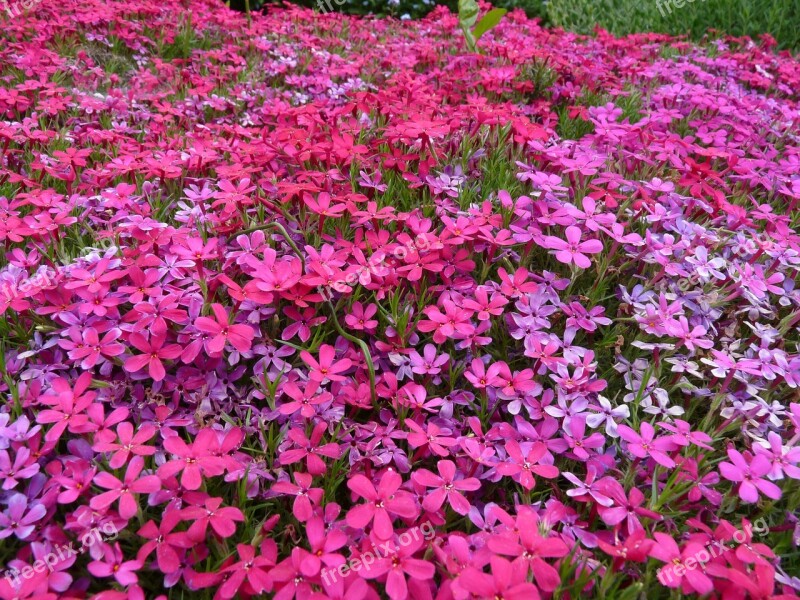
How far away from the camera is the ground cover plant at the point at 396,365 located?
4.74 ft

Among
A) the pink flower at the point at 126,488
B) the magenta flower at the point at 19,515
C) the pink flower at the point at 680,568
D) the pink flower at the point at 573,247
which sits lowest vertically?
the magenta flower at the point at 19,515

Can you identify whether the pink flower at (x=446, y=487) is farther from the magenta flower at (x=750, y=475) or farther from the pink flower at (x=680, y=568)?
the magenta flower at (x=750, y=475)

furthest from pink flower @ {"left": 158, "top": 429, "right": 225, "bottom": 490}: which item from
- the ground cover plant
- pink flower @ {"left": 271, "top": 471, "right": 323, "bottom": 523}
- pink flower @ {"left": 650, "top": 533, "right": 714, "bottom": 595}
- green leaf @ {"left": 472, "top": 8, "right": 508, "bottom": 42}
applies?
green leaf @ {"left": 472, "top": 8, "right": 508, "bottom": 42}

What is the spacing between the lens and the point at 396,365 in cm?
198

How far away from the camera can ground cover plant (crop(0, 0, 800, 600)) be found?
4.74 feet

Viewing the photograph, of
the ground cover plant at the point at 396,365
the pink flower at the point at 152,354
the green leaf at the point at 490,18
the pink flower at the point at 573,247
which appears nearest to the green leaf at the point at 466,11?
the green leaf at the point at 490,18

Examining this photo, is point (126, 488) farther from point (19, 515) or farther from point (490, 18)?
point (490, 18)

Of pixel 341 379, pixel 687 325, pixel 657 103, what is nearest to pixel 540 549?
pixel 341 379

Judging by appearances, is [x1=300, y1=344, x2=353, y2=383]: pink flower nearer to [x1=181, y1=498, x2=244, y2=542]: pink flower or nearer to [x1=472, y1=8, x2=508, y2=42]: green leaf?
[x1=181, y1=498, x2=244, y2=542]: pink flower

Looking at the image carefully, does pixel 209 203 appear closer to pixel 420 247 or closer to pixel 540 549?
pixel 420 247

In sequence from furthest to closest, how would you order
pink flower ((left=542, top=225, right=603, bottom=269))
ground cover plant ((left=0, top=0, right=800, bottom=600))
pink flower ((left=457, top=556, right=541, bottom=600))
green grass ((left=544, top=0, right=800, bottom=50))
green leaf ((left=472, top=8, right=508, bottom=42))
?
green grass ((left=544, top=0, right=800, bottom=50))
green leaf ((left=472, top=8, right=508, bottom=42))
pink flower ((left=542, top=225, right=603, bottom=269))
ground cover plant ((left=0, top=0, right=800, bottom=600))
pink flower ((left=457, top=556, right=541, bottom=600))

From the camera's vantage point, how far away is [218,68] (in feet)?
15.0

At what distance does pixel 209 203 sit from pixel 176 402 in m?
1.15

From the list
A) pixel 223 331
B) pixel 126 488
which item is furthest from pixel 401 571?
pixel 223 331
